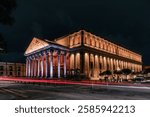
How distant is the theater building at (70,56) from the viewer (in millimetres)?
97125

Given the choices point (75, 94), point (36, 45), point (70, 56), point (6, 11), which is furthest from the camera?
point (36, 45)

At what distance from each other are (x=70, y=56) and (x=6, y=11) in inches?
3244

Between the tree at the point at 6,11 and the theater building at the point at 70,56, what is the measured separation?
72.8 m

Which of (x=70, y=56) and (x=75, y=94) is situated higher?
(x=70, y=56)

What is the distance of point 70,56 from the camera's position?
103500 millimetres

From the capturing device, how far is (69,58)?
104 m

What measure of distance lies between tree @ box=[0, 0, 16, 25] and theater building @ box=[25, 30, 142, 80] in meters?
72.8

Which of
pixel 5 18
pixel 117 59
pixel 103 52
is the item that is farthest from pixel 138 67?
pixel 5 18

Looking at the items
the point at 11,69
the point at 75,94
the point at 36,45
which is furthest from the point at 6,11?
the point at 11,69

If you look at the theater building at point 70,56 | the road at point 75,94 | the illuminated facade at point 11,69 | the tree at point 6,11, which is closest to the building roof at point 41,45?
the theater building at point 70,56

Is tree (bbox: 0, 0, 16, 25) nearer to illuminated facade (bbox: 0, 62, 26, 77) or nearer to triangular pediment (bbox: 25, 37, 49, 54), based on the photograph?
triangular pediment (bbox: 25, 37, 49, 54)

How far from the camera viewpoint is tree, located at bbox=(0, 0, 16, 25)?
20875 mm

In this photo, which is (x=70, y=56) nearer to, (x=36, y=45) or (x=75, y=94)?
A: (x=36, y=45)

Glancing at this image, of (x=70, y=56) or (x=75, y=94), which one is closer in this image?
(x=75, y=94)
